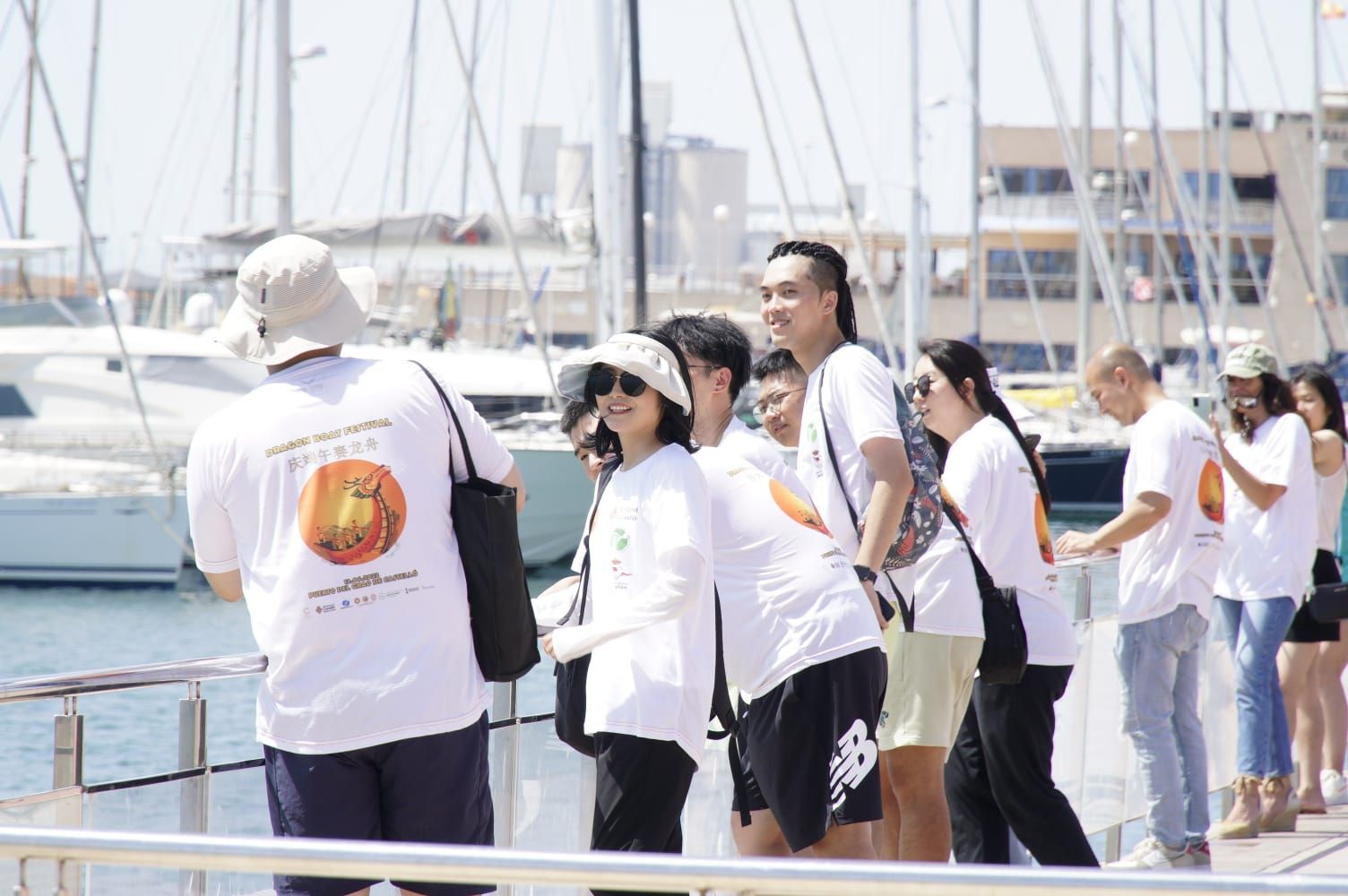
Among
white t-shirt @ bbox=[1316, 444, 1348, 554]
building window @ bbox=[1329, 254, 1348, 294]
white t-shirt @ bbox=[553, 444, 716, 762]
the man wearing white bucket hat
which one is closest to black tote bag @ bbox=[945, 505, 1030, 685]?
white t-shirt @ bbox=[553, 444, 716, 762]

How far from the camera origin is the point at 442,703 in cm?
302

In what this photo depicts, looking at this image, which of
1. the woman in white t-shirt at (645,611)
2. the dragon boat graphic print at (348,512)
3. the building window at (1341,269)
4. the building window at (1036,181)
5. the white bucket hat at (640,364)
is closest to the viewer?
the dragon boat graphic print at (348,512)

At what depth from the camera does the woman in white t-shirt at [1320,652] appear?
6.29 metres

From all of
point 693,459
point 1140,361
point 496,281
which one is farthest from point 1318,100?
point 693,459

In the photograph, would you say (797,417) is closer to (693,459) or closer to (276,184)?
(693,459)

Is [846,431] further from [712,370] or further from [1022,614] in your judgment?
[1022,614]

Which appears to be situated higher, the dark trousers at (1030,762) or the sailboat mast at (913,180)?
the sailboat mast at (913,180)

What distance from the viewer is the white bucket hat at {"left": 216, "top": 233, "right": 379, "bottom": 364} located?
3.10 meters

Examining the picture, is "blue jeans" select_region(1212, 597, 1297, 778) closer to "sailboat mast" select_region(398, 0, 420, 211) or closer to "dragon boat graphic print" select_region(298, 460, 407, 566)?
"dragon boat graphic print" select_region(298, 460, 407, 566)

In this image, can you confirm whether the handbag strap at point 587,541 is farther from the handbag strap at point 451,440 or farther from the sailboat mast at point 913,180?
the sailboat mast at point 913,180

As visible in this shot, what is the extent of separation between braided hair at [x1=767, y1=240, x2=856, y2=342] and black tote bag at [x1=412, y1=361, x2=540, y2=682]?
1.25 m

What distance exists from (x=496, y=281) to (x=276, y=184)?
34.3 m

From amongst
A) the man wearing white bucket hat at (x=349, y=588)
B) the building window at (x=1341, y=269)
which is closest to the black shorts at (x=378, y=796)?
the man wearing white bucket hat at (x=349, y=588)

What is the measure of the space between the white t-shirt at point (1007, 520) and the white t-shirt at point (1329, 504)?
249cm
